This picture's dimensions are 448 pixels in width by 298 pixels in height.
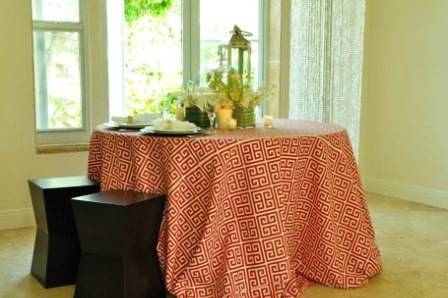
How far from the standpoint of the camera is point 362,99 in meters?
4.98

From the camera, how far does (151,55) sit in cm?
430

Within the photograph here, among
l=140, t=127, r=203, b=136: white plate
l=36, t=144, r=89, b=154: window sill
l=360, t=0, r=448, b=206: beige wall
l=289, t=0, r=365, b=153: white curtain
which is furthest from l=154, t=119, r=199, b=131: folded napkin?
l=360, t=0, r=448, b=206: beige wall

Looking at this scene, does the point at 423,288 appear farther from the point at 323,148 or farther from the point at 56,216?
the point at 56,216

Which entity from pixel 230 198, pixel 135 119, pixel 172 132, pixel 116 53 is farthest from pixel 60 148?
pixel 230 198

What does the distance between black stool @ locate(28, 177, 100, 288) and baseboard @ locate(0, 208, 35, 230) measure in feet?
3.26

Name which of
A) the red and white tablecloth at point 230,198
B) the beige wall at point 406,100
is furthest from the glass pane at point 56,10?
the beige wall at point 406,100

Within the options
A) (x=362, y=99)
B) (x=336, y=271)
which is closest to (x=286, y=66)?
(x=362, y=99)

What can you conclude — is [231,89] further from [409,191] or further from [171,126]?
[409,191]

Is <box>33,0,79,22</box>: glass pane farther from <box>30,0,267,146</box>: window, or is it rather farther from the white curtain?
the white curtain

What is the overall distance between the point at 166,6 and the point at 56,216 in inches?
85.4

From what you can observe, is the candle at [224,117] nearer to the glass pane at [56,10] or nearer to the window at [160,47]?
the window at [160,47]

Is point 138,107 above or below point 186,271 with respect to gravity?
above

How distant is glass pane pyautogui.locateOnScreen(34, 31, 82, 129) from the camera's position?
3.85 meters

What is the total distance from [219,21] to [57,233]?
2.47 meters
